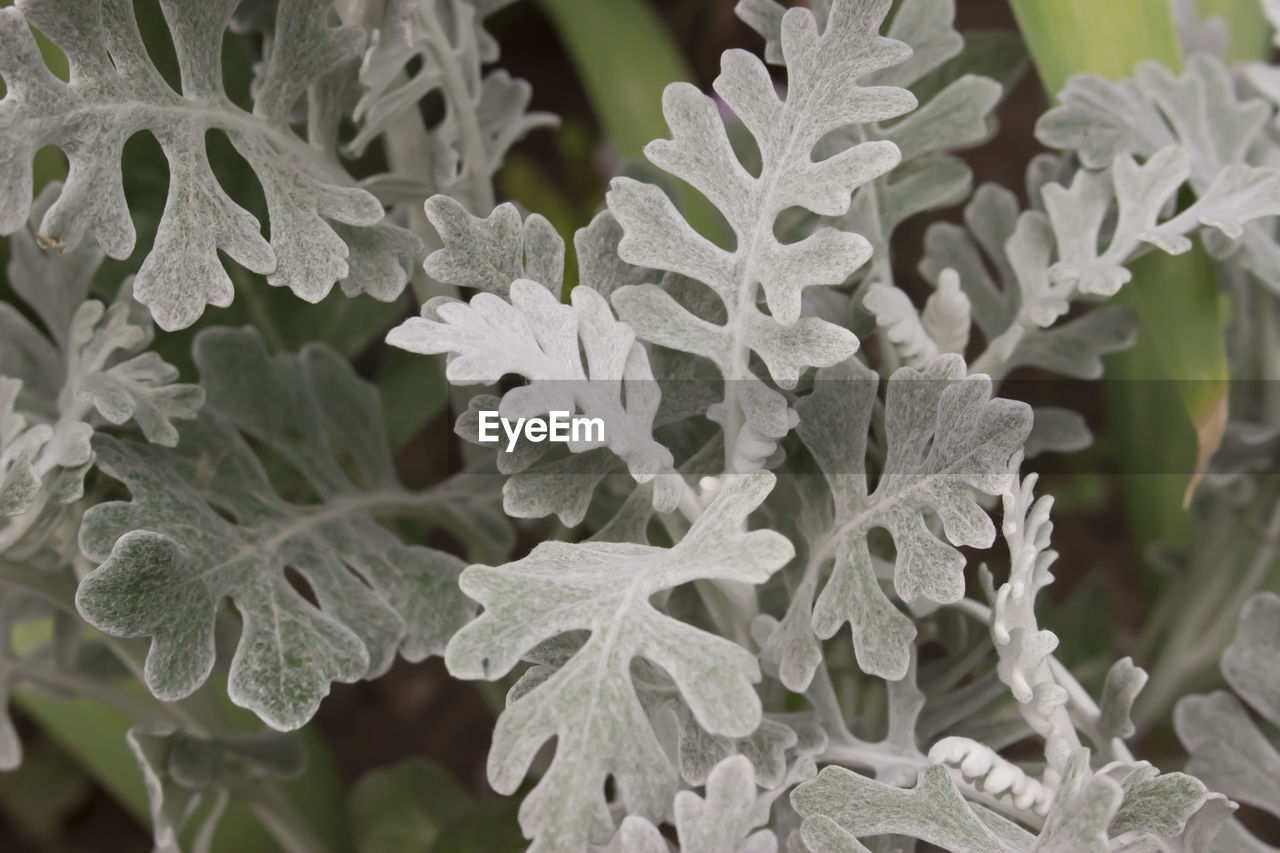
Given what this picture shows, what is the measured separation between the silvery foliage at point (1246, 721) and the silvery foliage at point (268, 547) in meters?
0.44

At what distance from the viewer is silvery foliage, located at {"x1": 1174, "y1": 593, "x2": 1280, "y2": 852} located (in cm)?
62

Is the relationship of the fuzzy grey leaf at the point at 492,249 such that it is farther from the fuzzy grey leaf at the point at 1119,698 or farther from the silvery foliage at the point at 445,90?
the fuzzy grey leaf at the point at 1119,698

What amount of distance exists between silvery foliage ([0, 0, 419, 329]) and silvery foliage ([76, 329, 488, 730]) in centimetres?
12

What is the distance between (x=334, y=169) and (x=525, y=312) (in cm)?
Result: 19

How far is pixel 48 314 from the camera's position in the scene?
25.8 inches

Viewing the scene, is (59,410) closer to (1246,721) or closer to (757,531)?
(757,531)

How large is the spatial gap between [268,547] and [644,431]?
0.22m

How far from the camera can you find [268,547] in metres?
0.58

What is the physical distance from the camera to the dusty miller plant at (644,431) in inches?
17.5

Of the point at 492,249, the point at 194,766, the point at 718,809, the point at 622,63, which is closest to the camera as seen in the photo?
the point at 718,809

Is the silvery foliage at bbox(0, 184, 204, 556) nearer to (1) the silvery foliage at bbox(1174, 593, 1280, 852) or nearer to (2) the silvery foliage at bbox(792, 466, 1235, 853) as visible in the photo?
(2) the silvery foliage at bbox(792, 466, 1235, 853)

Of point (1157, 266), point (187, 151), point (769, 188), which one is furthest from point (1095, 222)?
point (187, 151)

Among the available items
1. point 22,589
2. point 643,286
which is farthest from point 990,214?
point 22,589

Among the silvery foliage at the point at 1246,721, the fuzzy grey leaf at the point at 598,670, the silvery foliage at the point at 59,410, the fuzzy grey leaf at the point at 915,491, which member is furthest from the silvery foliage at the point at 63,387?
the silvery foliage at the point at 1246,721
